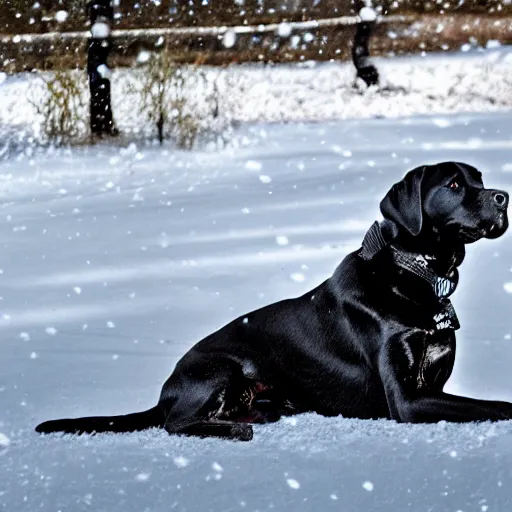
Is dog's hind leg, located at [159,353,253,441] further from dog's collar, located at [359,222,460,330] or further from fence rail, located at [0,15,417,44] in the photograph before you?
fence rail, located at [0,15,417,44]

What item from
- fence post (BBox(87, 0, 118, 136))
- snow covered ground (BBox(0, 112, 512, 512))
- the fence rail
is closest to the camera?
snow covered ground (BBox(0, 112, 512, 512))

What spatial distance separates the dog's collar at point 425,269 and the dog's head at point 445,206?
56 millimetres

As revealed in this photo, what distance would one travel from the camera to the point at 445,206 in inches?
107

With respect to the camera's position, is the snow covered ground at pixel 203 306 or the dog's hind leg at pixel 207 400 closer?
the snow covered ground at pixel 203 306

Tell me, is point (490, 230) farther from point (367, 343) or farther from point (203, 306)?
point (203, 306)

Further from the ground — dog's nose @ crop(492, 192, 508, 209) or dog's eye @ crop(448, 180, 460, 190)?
dog's eye @ crop(448, 180, 460, 190)

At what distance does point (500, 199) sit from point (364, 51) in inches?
383

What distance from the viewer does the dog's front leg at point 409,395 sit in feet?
9.02

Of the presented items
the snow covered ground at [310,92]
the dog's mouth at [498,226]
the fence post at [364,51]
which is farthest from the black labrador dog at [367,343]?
the fence post at [364,51]

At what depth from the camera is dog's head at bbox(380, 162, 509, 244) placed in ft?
8.84

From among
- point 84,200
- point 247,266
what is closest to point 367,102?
point 84,200

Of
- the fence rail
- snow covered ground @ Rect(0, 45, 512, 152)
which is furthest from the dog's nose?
the fence rail

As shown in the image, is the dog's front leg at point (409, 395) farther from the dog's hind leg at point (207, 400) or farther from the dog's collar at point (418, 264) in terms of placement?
the dog's hind leg at point (207, 400)

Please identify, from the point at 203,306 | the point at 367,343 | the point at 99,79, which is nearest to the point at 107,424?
the point at 367,343
